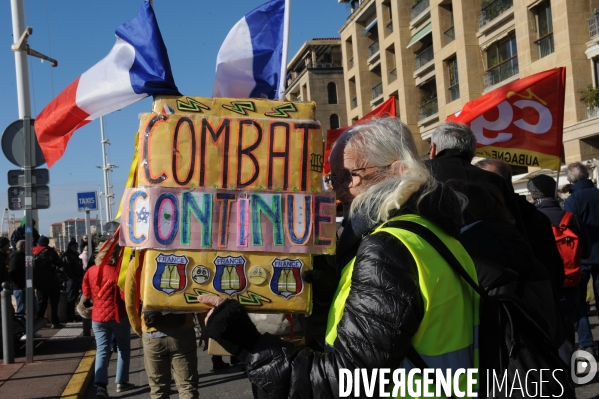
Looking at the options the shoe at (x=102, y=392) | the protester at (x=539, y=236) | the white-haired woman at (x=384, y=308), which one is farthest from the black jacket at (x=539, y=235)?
the shoe at (x=102, y=392)

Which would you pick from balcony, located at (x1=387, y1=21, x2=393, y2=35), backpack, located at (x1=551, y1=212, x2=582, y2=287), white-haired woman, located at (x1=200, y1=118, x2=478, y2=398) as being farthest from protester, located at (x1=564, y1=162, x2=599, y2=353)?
balcony, located at (x1=387, y1=21, x2=393, y2=35)

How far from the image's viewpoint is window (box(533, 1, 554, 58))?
25344 mm

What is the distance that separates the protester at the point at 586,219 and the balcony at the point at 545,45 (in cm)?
1957

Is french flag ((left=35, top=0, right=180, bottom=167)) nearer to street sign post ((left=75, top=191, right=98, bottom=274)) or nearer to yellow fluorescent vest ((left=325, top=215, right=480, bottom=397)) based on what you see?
yellow fluorescent vest ((left=325, top=215, right=480, bottom=397))

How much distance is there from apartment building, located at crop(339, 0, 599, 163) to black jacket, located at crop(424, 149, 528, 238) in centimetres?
2130

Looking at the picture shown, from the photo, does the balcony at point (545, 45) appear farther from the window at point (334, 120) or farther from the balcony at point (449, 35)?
the window at point (334, 120)

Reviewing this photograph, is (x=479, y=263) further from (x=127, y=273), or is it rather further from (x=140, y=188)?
(x=127, y=273)

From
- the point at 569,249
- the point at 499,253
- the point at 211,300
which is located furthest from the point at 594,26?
the point at 211,300

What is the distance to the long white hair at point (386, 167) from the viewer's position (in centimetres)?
205

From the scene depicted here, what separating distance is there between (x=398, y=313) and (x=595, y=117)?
23.3 meters

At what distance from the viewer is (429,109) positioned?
122ft

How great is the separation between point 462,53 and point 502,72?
9.79 feet

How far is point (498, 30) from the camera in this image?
29.3m

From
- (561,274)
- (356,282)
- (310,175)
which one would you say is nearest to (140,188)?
(310,175)
